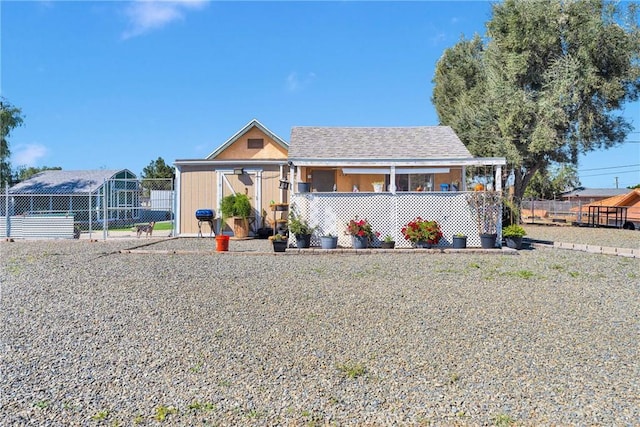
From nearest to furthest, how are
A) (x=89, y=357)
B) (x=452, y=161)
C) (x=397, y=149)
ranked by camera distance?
(x=89, y=357)
(x=452, y=161)
(x=397, y=149)

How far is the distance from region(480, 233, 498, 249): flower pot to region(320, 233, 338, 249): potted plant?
3997 millimetres

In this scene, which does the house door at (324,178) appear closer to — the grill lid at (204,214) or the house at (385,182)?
the house at (385,182)

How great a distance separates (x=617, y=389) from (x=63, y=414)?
3999mm

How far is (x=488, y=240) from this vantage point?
11.8 metres

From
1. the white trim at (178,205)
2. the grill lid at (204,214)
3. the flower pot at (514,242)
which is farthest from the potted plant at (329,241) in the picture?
the white trim at (178,205)

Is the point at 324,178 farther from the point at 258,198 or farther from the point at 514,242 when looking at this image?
the point at 514,242

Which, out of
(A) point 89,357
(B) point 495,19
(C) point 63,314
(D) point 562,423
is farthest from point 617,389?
(B) point 495,19

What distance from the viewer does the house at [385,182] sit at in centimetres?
1215

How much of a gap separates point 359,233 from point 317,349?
7.57 m

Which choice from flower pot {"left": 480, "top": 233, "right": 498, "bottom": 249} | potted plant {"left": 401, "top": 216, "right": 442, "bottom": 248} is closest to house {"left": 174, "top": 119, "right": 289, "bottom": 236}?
potted plant {"left": 401, "top": 216, "right": 442, "bottom": 248}

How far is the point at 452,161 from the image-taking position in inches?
494

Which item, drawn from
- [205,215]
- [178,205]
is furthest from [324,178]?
[178,205]

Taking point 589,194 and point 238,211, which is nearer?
point 238,211

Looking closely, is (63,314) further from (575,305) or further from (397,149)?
(397,149)
